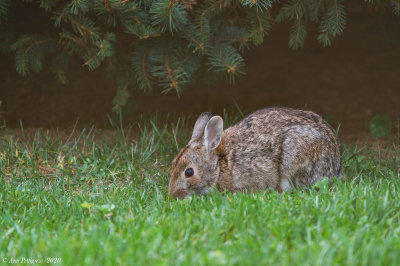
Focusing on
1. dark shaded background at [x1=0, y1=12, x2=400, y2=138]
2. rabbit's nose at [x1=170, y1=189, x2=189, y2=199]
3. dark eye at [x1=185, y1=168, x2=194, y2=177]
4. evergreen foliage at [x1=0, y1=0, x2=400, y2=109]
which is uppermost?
A: evergreen foliage at [x1=0, y1=0, x2=400, y2=109]

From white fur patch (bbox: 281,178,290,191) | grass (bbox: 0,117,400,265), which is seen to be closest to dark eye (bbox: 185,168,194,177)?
grass (bbox: 0,117,400,265)

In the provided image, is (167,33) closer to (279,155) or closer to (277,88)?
(279,155)

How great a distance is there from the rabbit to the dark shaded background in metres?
2.31

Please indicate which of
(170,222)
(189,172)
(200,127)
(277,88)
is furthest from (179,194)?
(277,88)

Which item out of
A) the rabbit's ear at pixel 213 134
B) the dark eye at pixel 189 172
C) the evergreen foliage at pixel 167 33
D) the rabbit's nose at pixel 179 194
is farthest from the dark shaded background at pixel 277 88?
the rabbit's nose at pixel 179 194

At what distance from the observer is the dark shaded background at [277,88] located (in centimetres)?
829

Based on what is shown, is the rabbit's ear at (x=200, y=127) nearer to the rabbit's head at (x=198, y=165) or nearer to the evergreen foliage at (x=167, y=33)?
the rabbit's head at (x=198, y=165)

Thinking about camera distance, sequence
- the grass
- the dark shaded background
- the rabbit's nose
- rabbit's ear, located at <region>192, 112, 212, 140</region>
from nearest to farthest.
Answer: the grass → the rabbit's nose → rabbit's ear, located at <region>192, 112, 212, 140</region> → the dark shaded background

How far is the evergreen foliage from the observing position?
Answer: 5574 mm

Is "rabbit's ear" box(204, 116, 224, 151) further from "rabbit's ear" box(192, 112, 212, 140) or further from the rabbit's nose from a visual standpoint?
the rabbit's nose

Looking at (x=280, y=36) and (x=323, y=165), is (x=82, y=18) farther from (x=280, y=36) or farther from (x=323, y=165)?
(x=280, y=36)

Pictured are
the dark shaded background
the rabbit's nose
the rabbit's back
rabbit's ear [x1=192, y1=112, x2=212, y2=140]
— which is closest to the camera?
the rabbit's nose

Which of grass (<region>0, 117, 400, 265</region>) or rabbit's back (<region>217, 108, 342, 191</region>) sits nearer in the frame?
grass (<region>0, 117, 400, 265</region>)

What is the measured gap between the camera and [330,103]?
30.1 feet
